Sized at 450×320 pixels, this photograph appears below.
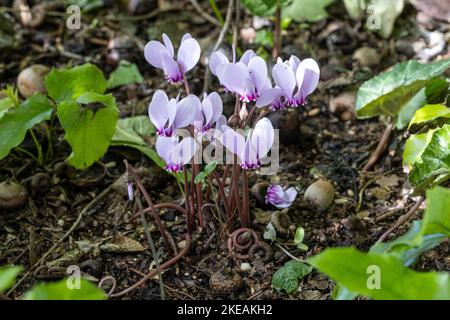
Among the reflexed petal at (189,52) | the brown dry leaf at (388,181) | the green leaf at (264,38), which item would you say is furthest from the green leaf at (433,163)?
the green leaf at (264,38)

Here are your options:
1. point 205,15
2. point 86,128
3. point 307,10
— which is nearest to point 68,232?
point 86,128

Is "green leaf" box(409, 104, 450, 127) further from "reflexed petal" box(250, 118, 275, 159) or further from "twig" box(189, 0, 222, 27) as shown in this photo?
"twig" box(189, 0, 222, 27)

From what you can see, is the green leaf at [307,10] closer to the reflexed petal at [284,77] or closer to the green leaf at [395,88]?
the green leaf at [395,88]

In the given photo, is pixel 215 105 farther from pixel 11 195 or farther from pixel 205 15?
pixel 205 15

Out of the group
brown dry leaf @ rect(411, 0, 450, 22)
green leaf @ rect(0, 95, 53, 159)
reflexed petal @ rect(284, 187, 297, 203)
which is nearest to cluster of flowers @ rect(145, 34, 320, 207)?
reflexed petal @ rect(284, 187, 297, 203)

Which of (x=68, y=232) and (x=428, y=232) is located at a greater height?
(x=428, y=232)

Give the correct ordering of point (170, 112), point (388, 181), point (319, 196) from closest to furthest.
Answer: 1. point (170, 112)
2. point (319, 196)
3. point (388, 181)
